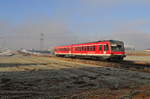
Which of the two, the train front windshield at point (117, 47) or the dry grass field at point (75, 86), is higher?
the train front windshield at point (117, 47)

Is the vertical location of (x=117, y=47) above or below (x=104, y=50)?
above

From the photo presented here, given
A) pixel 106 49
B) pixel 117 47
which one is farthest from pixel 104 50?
pixel 117 47

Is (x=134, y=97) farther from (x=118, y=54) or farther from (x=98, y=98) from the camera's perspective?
(x=118, y=54)

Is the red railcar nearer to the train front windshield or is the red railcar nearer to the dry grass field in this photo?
the train front windshield

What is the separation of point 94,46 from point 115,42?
4281 mm

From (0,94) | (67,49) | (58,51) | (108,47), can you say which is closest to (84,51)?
(108,47)

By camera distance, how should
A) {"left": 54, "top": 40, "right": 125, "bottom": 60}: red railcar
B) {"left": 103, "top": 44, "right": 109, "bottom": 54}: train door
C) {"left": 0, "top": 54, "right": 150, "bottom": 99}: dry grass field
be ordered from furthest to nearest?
{"left": 103, "top": 44, "right": 109, "bottom": 54}: train door
{"left": 54, "top": 40, "right": 125, "bottom": 60}: red railcar
{"left": 0, "top": 54, "right": 150, "bottom": 99}: dry grass field

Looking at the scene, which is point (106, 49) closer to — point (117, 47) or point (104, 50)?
point (104, 50)

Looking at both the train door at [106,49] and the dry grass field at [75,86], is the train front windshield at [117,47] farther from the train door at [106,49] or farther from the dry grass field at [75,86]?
the dry grass field at [75,86]

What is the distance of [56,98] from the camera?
729 cm

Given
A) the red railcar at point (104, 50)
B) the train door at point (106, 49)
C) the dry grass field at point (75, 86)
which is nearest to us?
the dry grass field at point (75, 86)

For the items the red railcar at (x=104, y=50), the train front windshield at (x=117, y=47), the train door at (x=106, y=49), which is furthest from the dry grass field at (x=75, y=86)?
the train door at (x=106, y=49)

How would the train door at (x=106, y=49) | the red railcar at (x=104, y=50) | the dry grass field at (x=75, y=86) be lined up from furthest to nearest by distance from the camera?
the train door at (x=106, y=49) → the red railcar at (x=104, y=50) → the dry grass field at (x=75, y=86)

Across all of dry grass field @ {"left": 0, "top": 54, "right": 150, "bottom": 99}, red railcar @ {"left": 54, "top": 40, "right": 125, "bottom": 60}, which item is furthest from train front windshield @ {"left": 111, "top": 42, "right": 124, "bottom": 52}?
dry grass field @ {"left": 0, "top": 54, "right": 150, "bottom": 99}
